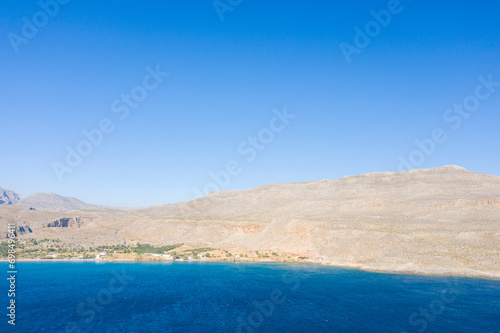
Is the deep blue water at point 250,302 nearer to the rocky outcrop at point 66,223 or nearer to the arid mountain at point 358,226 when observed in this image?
the arid mountain at point 358,226

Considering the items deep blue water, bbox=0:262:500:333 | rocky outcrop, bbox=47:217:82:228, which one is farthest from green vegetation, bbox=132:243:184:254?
rocky outcrop, bbox=47:217:82:228

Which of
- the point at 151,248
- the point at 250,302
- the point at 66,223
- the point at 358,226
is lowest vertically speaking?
the point at 250,302

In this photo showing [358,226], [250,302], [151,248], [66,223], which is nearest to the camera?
[250,302]

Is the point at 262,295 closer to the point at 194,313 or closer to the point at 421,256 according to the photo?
the point at 194,313

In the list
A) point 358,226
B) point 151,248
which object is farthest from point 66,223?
point 358,226

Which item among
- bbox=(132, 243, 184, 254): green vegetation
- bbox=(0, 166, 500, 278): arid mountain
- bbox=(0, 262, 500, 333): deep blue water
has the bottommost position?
bbox=(0, 262, 500, 333): deep blue water

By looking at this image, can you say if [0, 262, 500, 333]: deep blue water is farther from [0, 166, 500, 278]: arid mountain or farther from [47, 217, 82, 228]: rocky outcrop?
[47, 217, 82, 228]: rocky outcrop

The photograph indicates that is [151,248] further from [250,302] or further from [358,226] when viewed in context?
[250,302]
